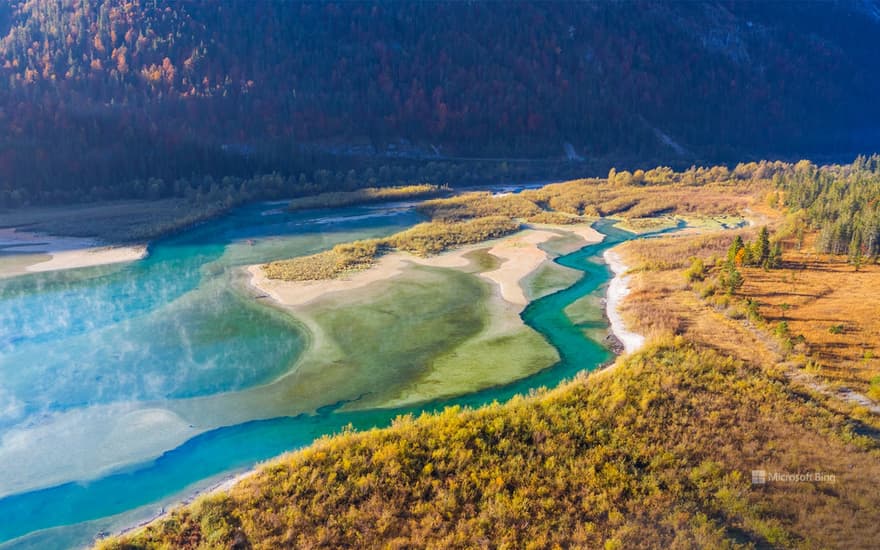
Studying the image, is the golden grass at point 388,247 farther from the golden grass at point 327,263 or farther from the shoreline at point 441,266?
the shoreline at point 441,266

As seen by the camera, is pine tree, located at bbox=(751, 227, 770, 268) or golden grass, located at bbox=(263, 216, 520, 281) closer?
pine tree, located at bbox=(751, 227, 770, 268)

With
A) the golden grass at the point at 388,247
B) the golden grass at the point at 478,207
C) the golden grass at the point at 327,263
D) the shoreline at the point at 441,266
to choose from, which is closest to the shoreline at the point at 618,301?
the shoreline at the point at 441,266

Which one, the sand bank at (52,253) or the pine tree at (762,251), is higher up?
the pine tree at (762,251)

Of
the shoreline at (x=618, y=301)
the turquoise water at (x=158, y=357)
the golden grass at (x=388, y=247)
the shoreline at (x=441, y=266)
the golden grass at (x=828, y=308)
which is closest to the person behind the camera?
the turquoise water at (x=158, y=357)

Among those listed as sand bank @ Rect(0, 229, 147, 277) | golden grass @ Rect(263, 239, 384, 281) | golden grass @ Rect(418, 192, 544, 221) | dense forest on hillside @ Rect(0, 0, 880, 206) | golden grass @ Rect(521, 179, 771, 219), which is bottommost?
sand bank @ Rect(0, 229, 147, 277)

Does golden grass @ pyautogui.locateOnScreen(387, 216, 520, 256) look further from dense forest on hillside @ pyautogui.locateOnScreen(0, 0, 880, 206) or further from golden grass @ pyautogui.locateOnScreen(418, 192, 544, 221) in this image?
dense forest on hillside @ pyautogui.locateOnScreen(0, 0, 880, 206)

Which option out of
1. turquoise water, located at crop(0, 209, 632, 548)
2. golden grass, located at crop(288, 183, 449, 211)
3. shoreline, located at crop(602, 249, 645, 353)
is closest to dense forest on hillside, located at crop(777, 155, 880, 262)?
shoreline, located at crop(602, 249, 645, 353)

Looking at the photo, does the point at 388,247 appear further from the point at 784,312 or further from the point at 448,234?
the point at 784,312
